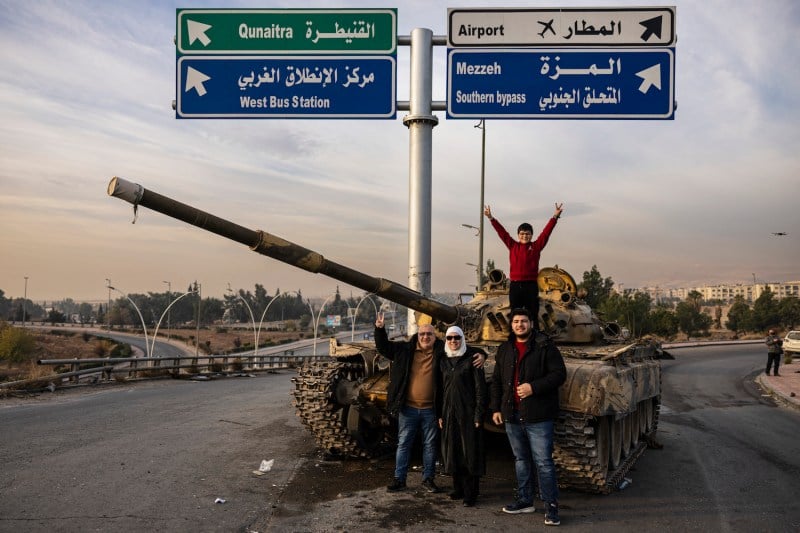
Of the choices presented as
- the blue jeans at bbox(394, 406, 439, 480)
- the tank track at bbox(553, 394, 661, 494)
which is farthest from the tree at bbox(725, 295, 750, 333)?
the blue jeans at bbox(394, 406, 439, 480)

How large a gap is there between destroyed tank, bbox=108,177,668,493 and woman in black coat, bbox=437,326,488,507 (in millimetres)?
920

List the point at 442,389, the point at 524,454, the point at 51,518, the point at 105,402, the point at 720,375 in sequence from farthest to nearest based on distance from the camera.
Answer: the point at 720,375 → the point at 105,402 → the point at 442,389 → the point at 524,454 → the point at 51,518

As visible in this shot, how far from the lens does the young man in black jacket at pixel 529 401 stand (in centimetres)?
638

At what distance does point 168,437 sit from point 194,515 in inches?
166

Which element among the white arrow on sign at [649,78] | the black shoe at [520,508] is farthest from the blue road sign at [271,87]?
the black shoe at [520,508]

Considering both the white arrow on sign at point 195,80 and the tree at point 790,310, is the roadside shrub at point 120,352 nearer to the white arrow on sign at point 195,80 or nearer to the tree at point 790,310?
the white arrow on sign at point 195,80

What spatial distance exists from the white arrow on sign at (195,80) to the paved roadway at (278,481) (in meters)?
5.17

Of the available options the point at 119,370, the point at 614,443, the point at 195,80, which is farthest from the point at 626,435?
the point at 119,370

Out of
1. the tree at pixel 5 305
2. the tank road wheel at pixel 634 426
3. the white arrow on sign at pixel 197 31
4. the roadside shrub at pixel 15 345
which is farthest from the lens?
the tree at pixel 5 305

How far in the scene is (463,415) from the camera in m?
Answer: 6.85

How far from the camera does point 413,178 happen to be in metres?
10.7

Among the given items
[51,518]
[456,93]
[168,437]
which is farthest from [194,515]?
[456,93]

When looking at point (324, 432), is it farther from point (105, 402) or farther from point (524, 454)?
point (105, 402)

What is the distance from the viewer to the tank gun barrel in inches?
267
